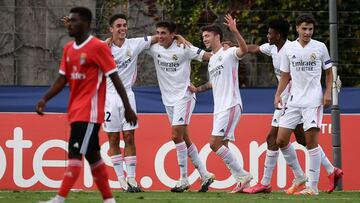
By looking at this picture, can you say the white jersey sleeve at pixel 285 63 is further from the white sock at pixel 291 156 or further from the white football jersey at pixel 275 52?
the white sock at pixel 291 156

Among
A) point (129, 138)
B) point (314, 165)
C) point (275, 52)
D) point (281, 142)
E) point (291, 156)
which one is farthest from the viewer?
point (129, 138)

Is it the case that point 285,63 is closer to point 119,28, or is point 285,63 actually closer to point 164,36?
point 164,36

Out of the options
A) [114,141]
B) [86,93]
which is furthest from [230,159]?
[86,93]

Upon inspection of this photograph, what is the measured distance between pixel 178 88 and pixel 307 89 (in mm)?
2039

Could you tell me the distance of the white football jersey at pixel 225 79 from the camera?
50.0ft

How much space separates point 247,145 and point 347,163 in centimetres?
163

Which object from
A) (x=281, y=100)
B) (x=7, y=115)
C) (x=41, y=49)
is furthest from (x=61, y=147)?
(x=281, y=100)

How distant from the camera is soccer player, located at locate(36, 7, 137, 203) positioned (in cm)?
1102

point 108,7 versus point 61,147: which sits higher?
point 108,7

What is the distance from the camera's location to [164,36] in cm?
1584

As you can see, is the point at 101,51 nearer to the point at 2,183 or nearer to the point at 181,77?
the point at 181,77

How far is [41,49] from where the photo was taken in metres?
19.2

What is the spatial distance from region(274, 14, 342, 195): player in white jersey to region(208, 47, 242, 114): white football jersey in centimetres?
83

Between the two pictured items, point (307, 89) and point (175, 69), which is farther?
point (175, 69)
